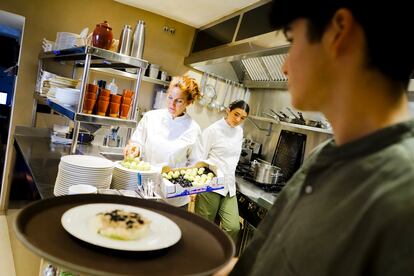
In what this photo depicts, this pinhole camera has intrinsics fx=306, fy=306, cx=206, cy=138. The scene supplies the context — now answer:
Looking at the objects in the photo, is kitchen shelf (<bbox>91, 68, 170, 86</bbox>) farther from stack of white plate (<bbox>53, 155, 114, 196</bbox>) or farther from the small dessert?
the small dessert

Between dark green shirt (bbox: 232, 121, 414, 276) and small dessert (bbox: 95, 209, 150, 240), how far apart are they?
292 mm

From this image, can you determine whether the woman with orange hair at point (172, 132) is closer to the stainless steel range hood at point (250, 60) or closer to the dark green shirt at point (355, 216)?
the stainless steel range hood at point (250, 60)

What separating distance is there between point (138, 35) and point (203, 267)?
6.27 ft

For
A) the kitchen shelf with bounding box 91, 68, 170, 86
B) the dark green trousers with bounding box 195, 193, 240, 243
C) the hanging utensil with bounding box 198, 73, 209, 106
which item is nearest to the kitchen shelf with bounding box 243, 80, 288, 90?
the hanging utensil with bounding box 198, 73, 209, 106

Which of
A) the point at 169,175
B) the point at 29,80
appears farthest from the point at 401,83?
the point at 29,80

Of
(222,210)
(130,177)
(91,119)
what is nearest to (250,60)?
(222,210)

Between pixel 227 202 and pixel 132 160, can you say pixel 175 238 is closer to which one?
pixel 132 160

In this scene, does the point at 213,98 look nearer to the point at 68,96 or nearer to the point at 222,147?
the point at 222,147

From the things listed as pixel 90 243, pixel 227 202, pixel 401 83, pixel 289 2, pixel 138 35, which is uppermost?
pixel 138 35

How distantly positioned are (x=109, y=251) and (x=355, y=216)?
496 millimetres

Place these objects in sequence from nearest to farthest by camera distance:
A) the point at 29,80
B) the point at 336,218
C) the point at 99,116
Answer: the point at 336,218
the point at 99,116
the point at 29,80

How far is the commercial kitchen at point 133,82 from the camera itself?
2.27 meters

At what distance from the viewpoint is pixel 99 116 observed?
2031mm

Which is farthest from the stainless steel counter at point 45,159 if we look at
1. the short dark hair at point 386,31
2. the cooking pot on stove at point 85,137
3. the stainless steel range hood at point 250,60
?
the short dark hair at point 386,31
